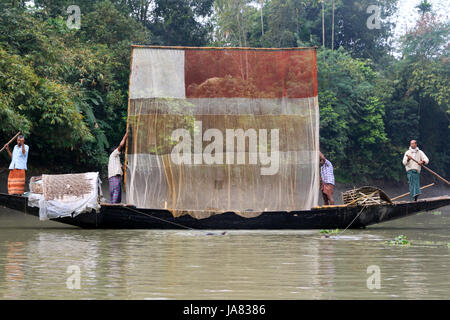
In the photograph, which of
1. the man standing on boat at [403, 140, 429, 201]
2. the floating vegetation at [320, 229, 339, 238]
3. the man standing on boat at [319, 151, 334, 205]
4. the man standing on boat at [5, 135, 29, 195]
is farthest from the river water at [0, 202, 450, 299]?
the man standing on boat at [319, 151, 334, 205]

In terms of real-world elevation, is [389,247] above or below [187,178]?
below

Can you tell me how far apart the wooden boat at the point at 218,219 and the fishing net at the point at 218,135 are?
469 millimetres

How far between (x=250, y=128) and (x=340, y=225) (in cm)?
271

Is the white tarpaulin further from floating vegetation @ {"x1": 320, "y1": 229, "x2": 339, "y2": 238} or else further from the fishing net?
floating vegetation @ {"x1": 320, "y1": 229, "x2": 339, "y2": 238}

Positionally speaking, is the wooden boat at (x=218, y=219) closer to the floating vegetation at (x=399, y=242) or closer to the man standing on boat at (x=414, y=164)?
the man standing on boat at (x=414, y=164)

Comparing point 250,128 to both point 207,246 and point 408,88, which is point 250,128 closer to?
point 207,246

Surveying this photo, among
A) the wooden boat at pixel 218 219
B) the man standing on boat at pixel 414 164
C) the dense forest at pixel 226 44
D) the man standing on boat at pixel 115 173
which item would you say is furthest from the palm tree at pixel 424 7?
the man standing on boat at pixel 115 173

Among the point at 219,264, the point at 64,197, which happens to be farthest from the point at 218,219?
the point at 219,264

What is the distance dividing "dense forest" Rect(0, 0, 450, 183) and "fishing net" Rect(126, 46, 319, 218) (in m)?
3.66

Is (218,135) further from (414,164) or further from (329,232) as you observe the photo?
(414,164)

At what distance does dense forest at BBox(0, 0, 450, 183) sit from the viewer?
1941 centimetres

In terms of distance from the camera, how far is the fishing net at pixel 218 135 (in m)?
15.4

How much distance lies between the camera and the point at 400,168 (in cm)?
3303
